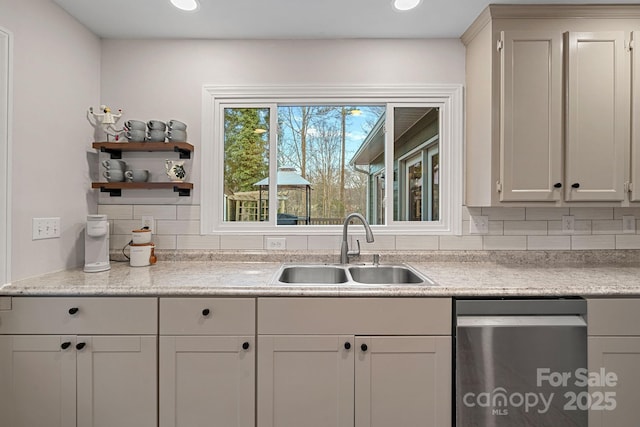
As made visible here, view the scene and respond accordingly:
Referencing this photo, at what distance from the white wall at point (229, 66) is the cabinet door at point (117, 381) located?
100 centimetres

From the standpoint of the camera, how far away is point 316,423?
1475 mm

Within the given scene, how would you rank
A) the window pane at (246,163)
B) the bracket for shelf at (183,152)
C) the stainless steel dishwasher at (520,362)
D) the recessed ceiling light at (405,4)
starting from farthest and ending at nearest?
the window pane at (246,163) → the bracket for shelf at (183,152) → the recessed ceiling light at (405,4) → the stainless steel dishwasher at (520,362)

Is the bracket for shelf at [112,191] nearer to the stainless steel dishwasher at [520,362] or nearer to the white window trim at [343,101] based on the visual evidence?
the white window trim at [343,101]

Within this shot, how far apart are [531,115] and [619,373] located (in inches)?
54.7

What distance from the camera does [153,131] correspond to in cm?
205

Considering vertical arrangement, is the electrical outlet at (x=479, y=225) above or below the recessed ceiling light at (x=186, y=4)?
below

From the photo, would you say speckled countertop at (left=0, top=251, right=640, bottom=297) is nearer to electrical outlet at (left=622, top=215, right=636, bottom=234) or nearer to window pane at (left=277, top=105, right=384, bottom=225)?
electrical outlet at (left=622, top=215, right=636, bottom=234)

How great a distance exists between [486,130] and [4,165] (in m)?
2.61

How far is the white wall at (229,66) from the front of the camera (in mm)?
2176

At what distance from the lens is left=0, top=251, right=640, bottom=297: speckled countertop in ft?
4.87

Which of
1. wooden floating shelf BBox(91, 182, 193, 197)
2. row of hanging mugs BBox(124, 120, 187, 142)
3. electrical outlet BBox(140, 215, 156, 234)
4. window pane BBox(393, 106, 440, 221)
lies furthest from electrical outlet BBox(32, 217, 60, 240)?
window pane BBox(393, 106, 440, 221)

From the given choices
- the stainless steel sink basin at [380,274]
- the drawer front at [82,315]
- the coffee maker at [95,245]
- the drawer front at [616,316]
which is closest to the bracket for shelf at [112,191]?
the coffee maker at [95,245]

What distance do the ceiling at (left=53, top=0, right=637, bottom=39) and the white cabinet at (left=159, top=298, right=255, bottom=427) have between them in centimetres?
173

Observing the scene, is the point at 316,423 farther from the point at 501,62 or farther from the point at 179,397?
the point at 501,62
